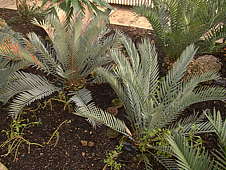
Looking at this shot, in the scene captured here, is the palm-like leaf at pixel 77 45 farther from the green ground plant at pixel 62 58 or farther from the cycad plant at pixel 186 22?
the cycad plant at pixel 186 22

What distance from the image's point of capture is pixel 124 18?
14.7 ft

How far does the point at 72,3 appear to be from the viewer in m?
3.39

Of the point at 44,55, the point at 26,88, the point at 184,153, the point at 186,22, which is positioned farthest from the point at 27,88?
the point at 186,22

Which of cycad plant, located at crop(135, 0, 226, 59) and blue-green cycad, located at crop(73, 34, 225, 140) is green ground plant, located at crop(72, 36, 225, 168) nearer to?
blue-green cycad, located at crop(73, 34, 225, 140)

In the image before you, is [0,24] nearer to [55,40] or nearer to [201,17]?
[55,40]

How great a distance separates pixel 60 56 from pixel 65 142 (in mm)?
793

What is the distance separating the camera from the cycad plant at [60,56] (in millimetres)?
2590

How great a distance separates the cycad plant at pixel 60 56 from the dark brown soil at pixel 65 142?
0.70ft

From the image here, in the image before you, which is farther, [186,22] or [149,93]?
[186,22]

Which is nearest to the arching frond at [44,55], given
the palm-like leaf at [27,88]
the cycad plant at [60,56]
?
the cycad plant at [60,56]

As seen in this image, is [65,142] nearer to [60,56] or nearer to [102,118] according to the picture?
[102,118]

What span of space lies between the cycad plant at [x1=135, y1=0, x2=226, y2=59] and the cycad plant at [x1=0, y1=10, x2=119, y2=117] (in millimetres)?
535

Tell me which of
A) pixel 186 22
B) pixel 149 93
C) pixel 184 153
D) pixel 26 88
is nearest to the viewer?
pixel 184 153

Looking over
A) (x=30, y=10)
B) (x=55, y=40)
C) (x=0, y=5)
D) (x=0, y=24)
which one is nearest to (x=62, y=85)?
(x=55, y=40)
